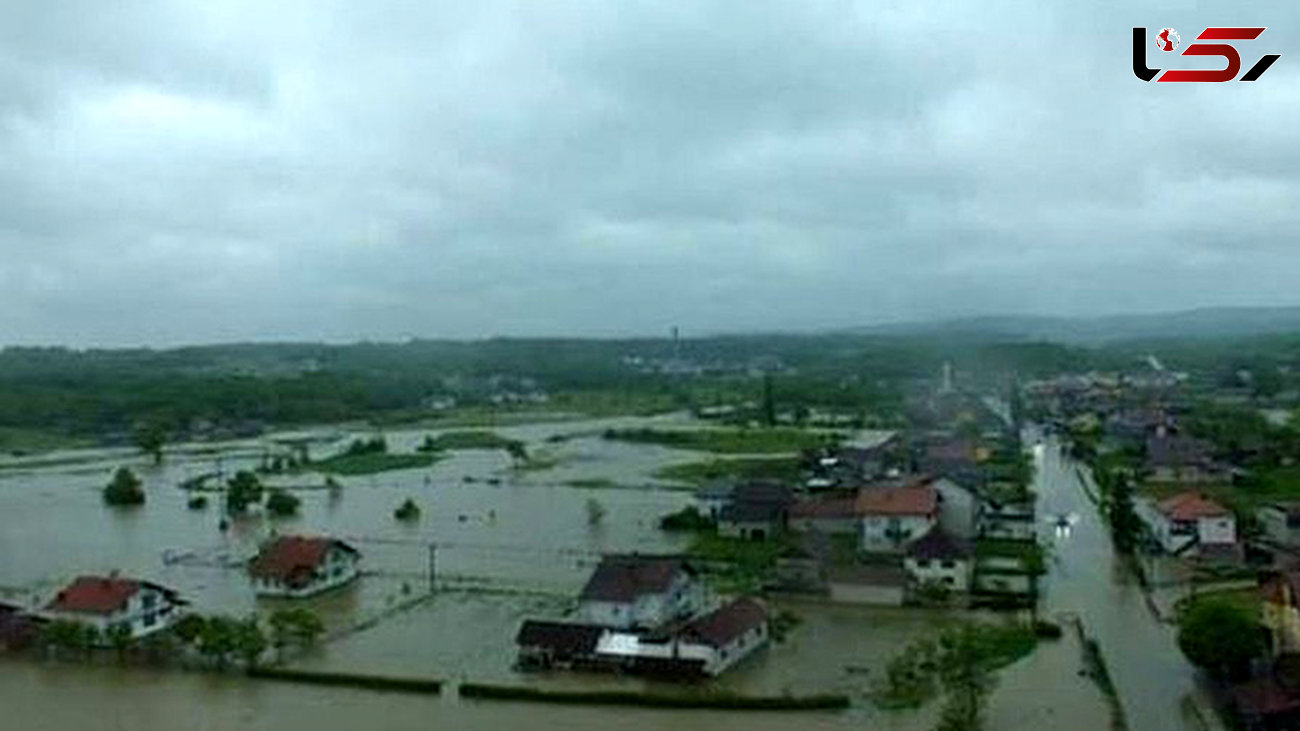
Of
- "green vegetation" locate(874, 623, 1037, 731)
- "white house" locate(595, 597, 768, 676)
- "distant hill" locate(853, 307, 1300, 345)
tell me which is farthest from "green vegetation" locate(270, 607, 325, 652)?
"distant hill" locate(853, 307, 1300, 345)

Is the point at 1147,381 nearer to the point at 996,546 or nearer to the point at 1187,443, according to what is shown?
the point at 1187,443

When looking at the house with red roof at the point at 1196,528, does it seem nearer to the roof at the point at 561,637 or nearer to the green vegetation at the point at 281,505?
the roof at the point at 561,637

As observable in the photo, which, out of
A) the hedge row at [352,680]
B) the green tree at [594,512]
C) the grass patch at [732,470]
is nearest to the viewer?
the hedge row at [352,680]

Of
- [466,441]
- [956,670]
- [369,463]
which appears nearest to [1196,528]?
[956,670]

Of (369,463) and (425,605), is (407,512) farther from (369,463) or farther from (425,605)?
(369,463)

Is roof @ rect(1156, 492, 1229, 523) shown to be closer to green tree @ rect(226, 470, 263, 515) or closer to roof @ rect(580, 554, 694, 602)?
roof @ rect(580, 554, 694, 602)

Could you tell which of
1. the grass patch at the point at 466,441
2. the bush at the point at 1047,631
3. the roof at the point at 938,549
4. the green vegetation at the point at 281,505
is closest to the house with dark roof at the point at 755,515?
the roof at the point at 938,549
